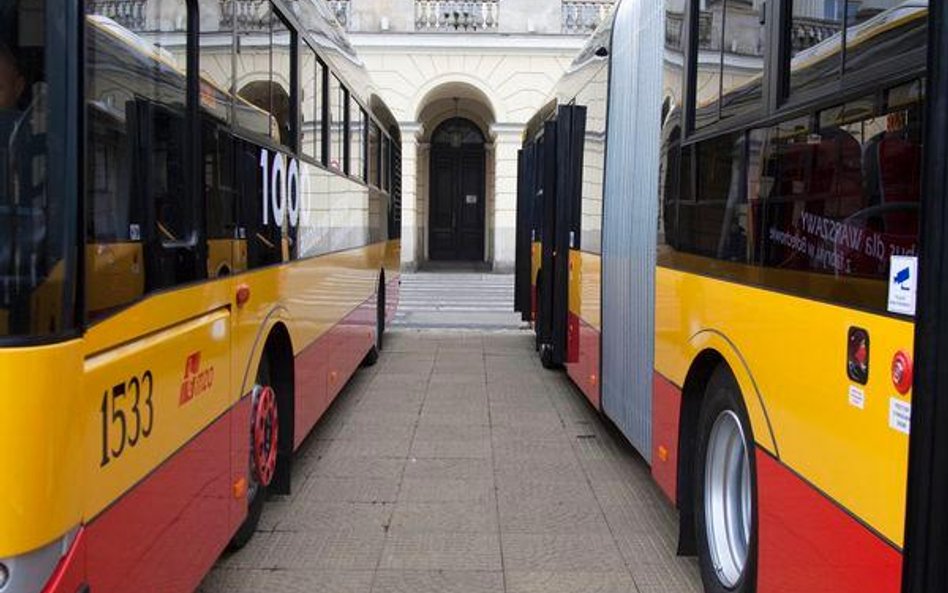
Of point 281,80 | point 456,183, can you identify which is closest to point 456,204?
point 456,183

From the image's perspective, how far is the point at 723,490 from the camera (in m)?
3.90

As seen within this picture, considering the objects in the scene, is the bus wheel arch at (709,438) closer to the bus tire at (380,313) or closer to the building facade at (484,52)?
the bus tire at (380,313)

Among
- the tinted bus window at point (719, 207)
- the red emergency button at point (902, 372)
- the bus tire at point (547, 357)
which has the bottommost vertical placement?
the bus tire at point (547, 357)

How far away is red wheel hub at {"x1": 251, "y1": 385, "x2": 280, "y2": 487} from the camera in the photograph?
4602 mm

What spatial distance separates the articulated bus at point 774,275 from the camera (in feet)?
7.58

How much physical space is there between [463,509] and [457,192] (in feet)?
75.0

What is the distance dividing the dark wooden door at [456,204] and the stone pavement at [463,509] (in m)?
19.5

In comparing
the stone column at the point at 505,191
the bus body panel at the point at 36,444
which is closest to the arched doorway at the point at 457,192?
the stone column at the point at 505,191

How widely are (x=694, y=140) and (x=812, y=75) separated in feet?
4.25

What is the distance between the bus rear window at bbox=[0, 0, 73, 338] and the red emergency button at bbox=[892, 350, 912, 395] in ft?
6.25

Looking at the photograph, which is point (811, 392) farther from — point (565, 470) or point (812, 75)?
point (565, 470)

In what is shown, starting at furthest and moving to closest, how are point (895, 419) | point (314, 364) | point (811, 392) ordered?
1. point (314, 364)
2. point (811, 392)
3. point (895, 419)

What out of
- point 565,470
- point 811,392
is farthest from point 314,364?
point 811,392

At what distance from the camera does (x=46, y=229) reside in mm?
→ 2102
